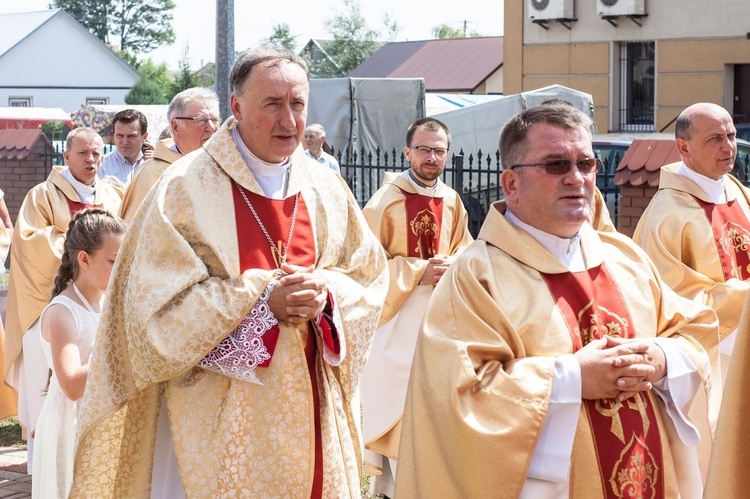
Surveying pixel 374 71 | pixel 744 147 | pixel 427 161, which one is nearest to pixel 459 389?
pixel 427 161

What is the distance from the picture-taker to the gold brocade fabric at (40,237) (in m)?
6.95

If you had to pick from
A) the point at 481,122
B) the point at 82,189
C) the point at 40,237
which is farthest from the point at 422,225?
the point at 481,122

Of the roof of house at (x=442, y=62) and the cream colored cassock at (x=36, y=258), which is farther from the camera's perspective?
the roof of house at (x=442, y=62)

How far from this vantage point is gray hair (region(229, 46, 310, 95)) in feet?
12.7

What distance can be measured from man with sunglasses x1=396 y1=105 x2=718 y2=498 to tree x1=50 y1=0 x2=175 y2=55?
266 feet

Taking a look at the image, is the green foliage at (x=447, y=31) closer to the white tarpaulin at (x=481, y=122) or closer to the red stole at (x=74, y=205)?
the white tarpaulin at (x=481, y=122)

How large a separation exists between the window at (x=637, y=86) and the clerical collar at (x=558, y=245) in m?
24.1

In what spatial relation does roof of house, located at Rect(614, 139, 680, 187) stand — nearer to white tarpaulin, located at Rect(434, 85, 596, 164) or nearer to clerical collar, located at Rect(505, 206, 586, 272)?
clerical collar, located at Rect(505, 206, 586, 272)

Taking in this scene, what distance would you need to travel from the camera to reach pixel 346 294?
12.8 ft

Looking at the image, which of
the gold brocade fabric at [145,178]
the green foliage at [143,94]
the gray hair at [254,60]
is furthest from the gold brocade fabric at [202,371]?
the green foliage at [143,94]

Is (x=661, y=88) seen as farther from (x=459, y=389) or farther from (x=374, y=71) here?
(x=459, y=389)

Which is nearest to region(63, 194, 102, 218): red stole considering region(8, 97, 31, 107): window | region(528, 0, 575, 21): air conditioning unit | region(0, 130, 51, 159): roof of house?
region(0, 130, 51, 159): roof of house

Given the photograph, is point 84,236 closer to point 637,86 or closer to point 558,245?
point 558,245

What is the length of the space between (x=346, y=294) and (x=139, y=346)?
710 millimetres
